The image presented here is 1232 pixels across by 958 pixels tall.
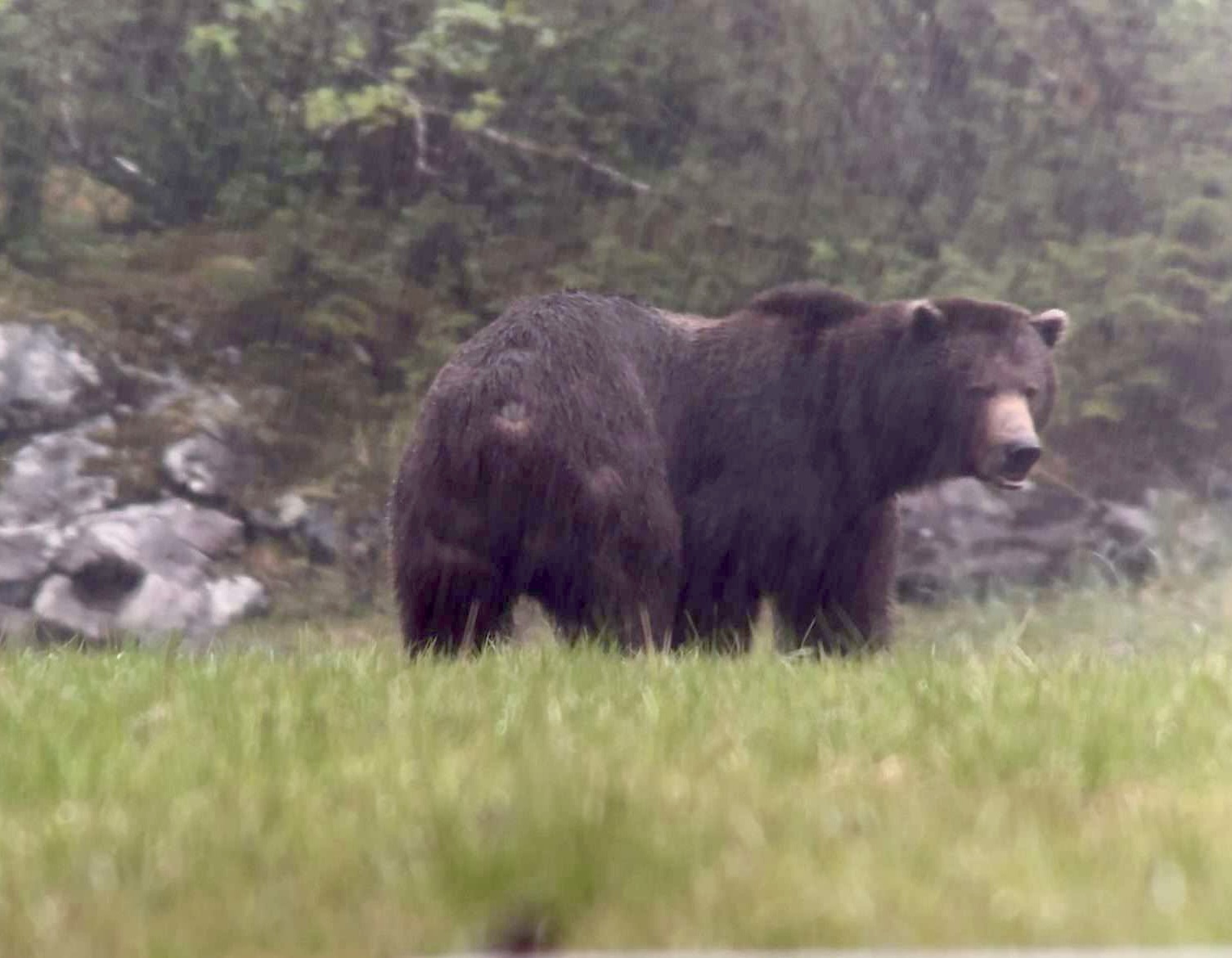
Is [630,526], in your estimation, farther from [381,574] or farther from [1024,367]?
[381,574]

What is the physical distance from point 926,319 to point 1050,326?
580 mm

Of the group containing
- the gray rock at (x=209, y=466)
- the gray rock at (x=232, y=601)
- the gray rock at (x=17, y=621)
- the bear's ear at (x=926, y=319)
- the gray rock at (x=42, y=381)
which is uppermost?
the bear's ear at (x=926, y=319)

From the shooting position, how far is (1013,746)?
3.41 meters

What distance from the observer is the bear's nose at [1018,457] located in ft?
21.4

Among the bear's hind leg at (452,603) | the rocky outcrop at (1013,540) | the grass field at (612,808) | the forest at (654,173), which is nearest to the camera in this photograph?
the grass field at (612,808)

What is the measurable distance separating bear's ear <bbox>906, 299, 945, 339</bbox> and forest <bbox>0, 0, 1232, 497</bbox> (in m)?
3.22

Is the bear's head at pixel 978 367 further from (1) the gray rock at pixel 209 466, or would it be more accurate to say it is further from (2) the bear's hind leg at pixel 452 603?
(1) the gray rock at pixel 209 466

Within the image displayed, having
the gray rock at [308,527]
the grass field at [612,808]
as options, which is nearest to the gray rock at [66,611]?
the gray rock at [308,527]

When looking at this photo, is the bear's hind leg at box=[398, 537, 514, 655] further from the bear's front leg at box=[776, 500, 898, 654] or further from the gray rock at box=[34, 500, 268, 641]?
the gray rock at box=[34, 500, 268, 641]

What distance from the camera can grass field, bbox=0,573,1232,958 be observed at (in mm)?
2361

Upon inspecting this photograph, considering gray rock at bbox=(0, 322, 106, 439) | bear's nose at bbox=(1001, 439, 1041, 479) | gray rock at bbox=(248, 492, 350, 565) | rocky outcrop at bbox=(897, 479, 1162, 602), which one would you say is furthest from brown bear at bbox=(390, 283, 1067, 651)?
gray rock at bbox=(0, 322, 106, 439)

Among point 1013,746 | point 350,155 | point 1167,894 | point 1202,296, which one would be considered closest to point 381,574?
point 350,155

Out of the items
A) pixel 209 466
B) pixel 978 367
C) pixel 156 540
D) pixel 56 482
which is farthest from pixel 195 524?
pixel 978 367

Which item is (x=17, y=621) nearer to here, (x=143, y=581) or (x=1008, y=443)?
(x=143, y=581)
